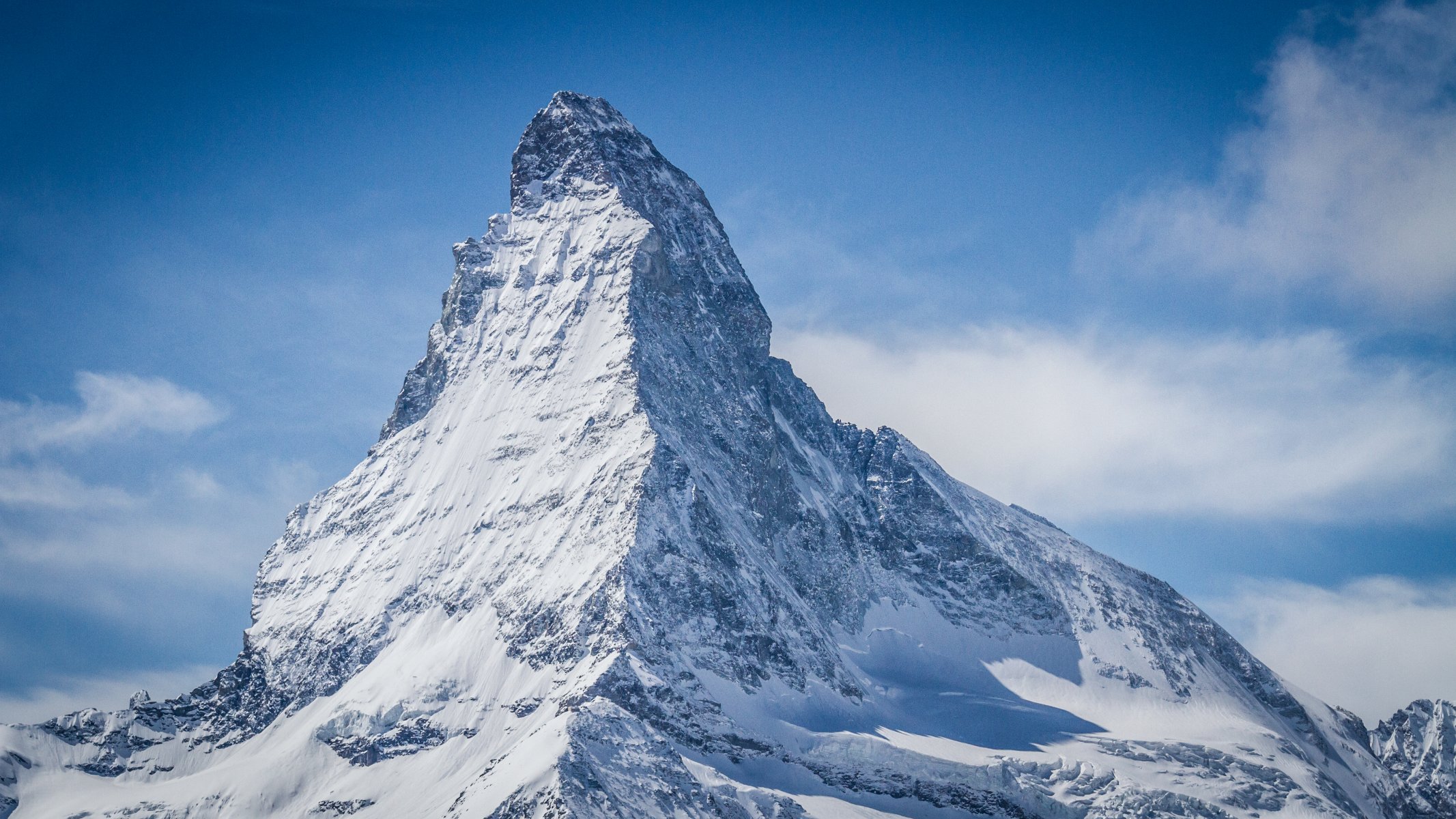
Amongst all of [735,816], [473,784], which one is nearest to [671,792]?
[735,816]

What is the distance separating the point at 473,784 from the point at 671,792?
27314mm

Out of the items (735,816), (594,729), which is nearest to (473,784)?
(594,729)

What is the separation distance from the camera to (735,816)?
197250 millimetres

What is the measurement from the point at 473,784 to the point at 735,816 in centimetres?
3463

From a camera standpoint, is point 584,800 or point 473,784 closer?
point 584,800

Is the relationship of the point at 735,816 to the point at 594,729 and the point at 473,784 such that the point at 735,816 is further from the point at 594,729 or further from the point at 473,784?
the point at 473,784

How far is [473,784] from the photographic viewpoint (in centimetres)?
19988

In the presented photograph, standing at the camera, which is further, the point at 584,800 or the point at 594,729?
the point at 594,729

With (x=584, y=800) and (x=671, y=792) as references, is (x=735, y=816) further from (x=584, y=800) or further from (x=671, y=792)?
(x=584, y=800)

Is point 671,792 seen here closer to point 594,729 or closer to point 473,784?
point 594,729

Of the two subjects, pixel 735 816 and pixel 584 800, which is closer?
pixel 584 800

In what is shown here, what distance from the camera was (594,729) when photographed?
644 feet

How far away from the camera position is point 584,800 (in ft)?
604

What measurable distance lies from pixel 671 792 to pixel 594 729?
42.4ft
